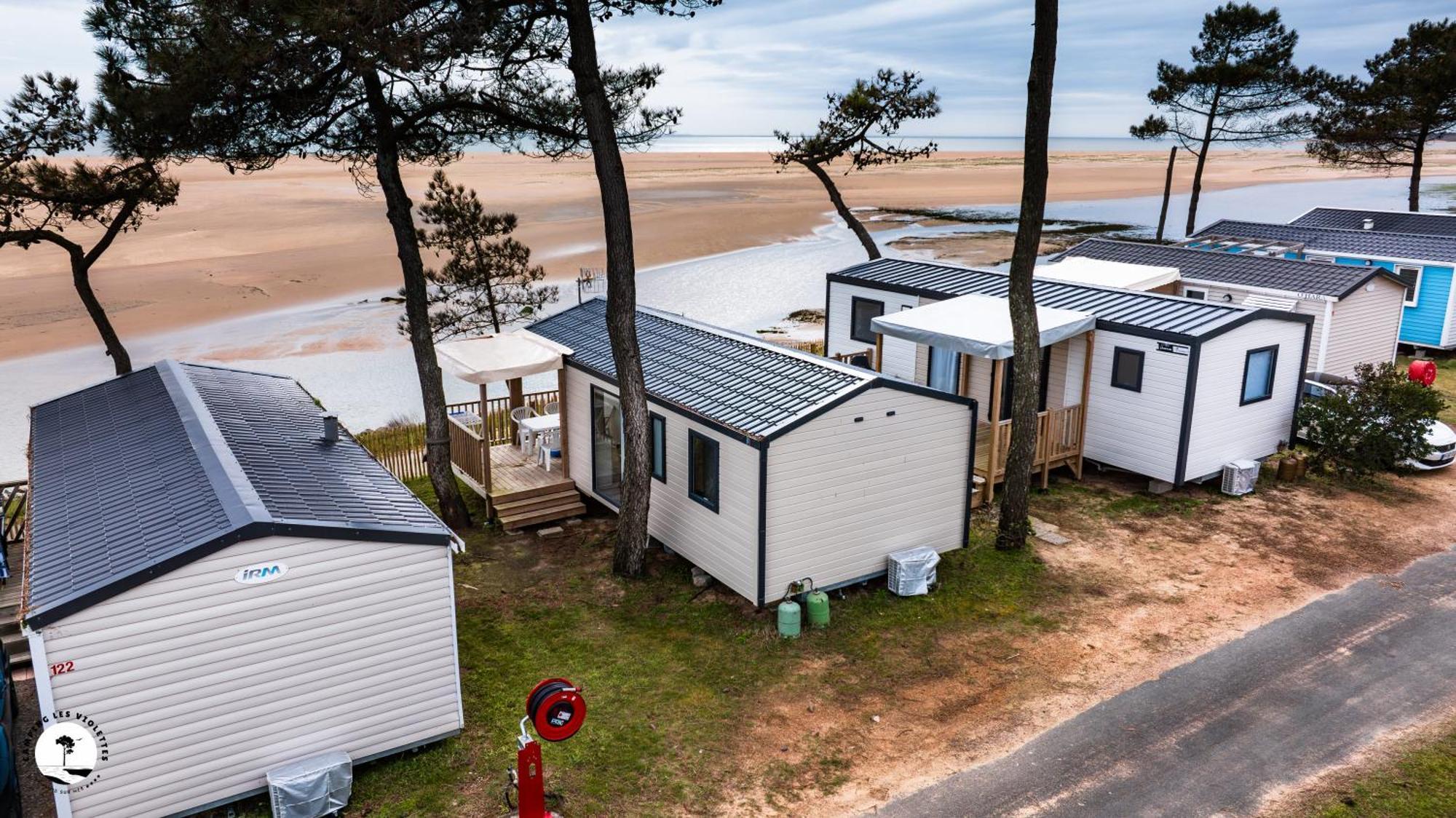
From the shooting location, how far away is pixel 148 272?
113 ft

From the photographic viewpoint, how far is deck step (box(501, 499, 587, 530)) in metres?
14.4

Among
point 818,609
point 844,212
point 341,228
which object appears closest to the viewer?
point 818,609

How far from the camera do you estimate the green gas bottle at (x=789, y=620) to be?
10883 mm

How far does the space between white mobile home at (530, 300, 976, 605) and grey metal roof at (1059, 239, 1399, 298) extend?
11017 millimetres

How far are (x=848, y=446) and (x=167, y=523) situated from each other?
696cm

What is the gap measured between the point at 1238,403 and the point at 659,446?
9.21 metres

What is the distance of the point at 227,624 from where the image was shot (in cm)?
775

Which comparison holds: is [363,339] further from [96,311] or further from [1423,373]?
[1423,373]

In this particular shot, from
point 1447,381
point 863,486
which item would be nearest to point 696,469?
point 863,486

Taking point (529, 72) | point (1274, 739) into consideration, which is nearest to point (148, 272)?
point (529, 72)

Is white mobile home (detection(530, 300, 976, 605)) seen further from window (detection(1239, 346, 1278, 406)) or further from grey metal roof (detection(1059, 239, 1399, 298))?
grey metal roof (detection(1059, 239, 1399, 298))

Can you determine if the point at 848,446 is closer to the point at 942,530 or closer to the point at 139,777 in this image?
the point at 942,530

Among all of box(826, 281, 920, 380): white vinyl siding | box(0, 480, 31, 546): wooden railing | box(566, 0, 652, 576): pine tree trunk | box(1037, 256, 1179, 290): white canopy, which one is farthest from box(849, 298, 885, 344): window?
box(0, 480, 31, 546): wooden railing

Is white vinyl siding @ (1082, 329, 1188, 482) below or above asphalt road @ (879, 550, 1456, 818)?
above
